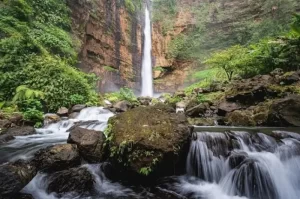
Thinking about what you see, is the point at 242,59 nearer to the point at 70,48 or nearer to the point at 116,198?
the point at 70,48

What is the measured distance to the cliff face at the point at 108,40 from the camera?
53.0 ft

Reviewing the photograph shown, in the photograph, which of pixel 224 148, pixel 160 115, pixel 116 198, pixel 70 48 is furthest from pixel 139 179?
pixel 70 48

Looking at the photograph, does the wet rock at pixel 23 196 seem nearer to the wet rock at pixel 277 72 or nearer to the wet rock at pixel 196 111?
the wet rock at pixel 196 111

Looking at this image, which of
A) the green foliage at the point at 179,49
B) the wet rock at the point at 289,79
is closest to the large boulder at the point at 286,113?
the wet rock at the point at 289,79

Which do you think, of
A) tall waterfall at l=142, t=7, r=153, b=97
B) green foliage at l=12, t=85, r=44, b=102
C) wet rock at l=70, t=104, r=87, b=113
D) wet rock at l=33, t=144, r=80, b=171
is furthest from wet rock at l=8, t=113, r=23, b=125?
tall waterfall at l=142, t=7, r=153, b=97

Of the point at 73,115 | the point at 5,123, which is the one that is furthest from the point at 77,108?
the point at 5,123

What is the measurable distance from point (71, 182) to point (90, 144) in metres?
0.93

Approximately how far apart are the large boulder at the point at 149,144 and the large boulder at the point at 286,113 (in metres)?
3.66

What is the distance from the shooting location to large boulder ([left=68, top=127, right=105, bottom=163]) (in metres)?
4.98

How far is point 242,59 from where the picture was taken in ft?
44.2

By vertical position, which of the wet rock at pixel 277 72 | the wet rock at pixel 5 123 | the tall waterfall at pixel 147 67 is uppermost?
the tall waterfall at pixel 147 67

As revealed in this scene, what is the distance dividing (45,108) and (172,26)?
2084 centimetres

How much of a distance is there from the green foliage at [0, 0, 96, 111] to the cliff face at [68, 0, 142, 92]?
2.93m

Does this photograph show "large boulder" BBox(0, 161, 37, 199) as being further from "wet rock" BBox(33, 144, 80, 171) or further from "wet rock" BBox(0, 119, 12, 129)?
"wet rock" BBox(0, 119, 12, 129)
